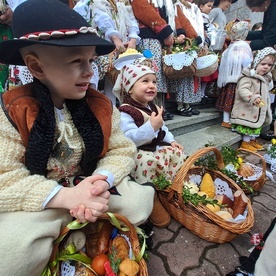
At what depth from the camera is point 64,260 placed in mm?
1011

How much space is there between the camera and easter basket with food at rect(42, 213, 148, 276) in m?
0.96

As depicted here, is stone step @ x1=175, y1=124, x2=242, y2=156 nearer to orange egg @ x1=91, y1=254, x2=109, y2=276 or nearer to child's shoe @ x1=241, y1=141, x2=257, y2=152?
child's shoe @ x1=241, y1=141, x2=257, y2=152

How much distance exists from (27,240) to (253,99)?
3.18m

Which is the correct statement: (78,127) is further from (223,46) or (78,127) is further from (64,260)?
(223,46)

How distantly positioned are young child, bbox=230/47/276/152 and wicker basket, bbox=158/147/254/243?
6.87ft

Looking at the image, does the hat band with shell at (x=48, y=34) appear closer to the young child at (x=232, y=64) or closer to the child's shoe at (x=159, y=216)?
the child's shoe at (x=159, y=216)

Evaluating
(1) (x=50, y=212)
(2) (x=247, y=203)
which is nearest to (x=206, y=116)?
(2) (x=247, y=203)

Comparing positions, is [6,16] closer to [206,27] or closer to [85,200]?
[85,200]

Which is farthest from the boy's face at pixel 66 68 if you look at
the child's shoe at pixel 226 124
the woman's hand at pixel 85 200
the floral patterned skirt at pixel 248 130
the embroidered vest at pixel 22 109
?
the child's shoe at pixel 226 124

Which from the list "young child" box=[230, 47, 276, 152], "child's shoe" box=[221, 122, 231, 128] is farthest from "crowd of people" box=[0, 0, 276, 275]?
"child's shoe" box=[221, 122, 231, 128]

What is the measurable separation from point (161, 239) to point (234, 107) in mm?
2581

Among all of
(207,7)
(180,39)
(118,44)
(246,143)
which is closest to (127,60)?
(118,44)

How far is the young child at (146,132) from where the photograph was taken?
163 cm

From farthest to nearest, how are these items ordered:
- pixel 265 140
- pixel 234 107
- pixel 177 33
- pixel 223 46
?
1. pixel 223 46
2. pixel 265 140
3. pixel 234 107
4. pixel 177 33
